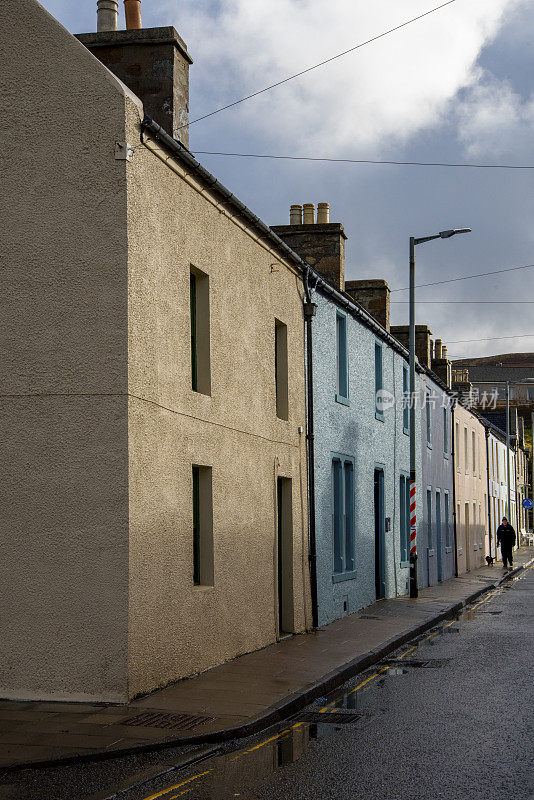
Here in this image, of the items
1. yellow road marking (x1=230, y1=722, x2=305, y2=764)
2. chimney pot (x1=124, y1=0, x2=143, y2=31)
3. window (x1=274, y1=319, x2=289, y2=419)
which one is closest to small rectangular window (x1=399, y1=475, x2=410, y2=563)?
window (x1=274, y1=319, x2=289, y2=419)

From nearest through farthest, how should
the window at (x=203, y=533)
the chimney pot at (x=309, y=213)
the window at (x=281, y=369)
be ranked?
the window at (x=203, y=533) → the window at (x=281, y=369) → the chimney pot at (x=309, y=213)

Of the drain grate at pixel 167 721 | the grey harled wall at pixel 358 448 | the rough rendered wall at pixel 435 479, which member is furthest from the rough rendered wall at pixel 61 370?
the rough rendered wall at pixel 435 479

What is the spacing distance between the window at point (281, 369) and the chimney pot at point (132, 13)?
4.81 metres

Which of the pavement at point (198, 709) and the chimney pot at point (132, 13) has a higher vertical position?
the chimney pot at point (132, 13)

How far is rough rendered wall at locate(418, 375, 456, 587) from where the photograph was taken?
29641mm

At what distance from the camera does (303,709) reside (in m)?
9.98

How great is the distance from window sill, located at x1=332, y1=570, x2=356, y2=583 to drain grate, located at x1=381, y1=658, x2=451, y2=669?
13.7 feet

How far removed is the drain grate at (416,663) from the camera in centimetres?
1312

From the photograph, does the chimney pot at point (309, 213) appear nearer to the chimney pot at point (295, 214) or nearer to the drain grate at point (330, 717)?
the chimney pot at point (295, 214)

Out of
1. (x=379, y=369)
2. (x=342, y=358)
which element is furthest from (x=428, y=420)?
(x=342, y=358)

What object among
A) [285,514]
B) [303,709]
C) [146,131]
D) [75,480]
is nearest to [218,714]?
[303,709]

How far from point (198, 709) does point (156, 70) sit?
7956mm

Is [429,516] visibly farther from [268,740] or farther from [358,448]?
[268,740]

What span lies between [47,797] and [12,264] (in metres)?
5.62
